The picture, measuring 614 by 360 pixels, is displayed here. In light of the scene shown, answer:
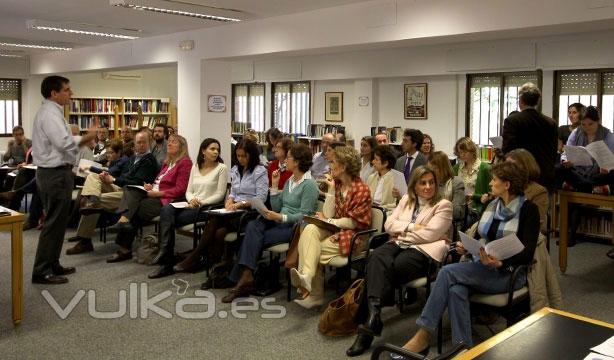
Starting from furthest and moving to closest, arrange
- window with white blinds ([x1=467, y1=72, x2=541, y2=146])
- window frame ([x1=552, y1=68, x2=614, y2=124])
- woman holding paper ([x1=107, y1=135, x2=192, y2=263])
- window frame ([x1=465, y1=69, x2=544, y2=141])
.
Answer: window with white blinds ([x1=467, y1=72, x2=541, y2=146]) → window frame ([x1=465, y1=69, x2=544, y2=141]) → window frame ([x1=552, y1=68, x2=614, y2=124]) → woman holding paper ([x1=107, y1=135, x2=192, y2=263])

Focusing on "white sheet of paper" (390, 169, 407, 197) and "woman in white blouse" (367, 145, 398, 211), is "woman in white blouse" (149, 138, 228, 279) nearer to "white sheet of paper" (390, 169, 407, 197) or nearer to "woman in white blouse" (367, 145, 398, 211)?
"woman in white blouse" (367, 145, 398, 211)

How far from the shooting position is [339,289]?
4.88 m

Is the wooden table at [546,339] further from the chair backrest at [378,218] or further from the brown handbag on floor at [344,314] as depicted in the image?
the chair backrest at [378,218]

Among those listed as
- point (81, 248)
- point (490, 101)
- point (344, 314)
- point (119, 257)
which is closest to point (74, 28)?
point (81, 248)

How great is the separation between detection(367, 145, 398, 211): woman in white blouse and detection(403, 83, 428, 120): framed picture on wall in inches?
204

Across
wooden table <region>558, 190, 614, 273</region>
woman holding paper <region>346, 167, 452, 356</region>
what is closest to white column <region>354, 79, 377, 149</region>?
wooden table <region>558, 190, 614, 273</region>

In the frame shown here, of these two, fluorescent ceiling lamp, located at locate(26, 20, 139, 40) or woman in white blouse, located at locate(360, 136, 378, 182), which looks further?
fluorescent ceiling lamp, located at locate(26, 20, 139, 40)

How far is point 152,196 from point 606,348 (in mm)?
4744

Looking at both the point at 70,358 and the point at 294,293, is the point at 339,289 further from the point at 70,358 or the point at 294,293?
the point at 70,358

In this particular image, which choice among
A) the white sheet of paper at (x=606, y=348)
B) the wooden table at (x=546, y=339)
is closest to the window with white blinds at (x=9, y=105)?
the wooden table at (x=546, y=339)

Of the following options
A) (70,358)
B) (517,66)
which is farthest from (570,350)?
(517,66)

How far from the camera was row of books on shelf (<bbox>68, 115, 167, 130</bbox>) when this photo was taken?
46.8 ft

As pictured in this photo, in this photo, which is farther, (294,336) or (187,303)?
(187,303)

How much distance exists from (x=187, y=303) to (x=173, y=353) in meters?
0.99
